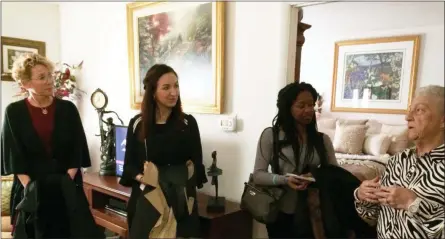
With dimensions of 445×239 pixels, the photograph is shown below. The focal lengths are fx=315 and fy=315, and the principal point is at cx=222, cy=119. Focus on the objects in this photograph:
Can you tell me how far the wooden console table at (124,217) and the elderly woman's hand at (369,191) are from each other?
2.68ft

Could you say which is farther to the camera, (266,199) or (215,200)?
(215,200)

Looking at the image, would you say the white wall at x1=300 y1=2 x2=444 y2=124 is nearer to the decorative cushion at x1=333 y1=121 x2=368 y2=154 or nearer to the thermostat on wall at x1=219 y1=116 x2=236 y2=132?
the decorative cushion at x1=333 y1=121 x2=368 y2=154

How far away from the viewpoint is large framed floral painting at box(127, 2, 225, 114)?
6.29 feet

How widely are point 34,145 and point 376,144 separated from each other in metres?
1.54

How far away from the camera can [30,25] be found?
2727 millimetres

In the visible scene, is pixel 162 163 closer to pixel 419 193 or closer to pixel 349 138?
pixel 349 138

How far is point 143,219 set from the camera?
1.52m

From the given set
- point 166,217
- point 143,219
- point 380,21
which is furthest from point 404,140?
point 143,219

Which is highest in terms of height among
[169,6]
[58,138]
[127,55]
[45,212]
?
[169,6]

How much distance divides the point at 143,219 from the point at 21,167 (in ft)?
2.07

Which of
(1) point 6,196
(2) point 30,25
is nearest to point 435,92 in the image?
(1) point 6,196

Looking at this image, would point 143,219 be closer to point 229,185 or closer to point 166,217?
point 166,217

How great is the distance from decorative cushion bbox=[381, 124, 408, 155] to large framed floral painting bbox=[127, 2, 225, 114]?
0.97 metres

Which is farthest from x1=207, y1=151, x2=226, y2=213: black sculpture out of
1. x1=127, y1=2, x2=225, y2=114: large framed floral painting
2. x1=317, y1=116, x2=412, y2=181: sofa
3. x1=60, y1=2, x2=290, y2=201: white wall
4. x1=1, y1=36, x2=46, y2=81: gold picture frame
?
x1=1, y1=36, x2=46, y2=81: gold picture frame
